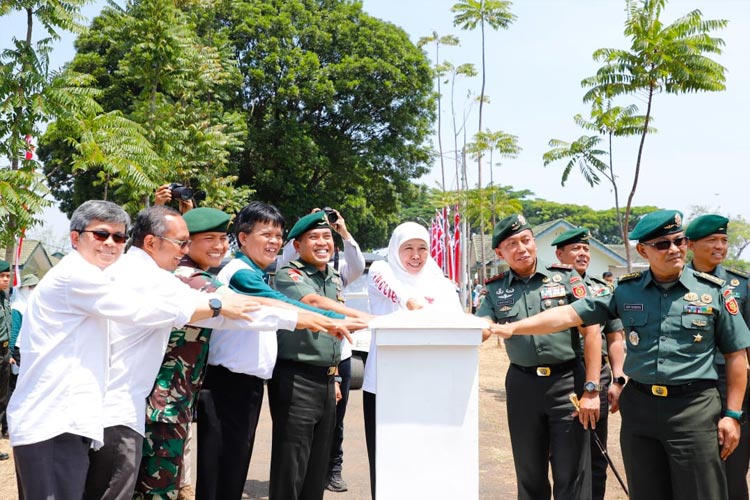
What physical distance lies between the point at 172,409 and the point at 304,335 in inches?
31.6

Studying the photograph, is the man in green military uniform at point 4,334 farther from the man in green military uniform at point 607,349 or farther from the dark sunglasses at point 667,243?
the dark sunglasses at point 667,243

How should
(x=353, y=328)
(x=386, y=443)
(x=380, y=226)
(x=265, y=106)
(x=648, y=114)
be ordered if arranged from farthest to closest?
(x=380, y=226)
(x=265, y=106)
(x=648, y=114)
(x=353, y=328)
(x=386, y=443)

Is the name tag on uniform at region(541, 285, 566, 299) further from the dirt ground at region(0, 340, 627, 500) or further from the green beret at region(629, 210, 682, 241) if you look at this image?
Answer: the dirt ground at region(0, 340, 627, 500)

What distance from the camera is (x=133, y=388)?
271 centimetres

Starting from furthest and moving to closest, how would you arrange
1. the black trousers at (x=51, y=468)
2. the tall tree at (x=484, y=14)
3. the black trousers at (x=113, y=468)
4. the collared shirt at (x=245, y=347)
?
the tall tree at (x=484, y=14) < the collared shirt at (x=245, y=347) < the black trousers at (x=113, y=468) < the black trousers at (x=51, y=468)

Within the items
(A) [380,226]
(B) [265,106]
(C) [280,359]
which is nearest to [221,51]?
(B) [265,106]

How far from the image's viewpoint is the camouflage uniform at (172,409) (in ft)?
9.57

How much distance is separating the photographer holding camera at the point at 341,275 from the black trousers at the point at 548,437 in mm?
1102

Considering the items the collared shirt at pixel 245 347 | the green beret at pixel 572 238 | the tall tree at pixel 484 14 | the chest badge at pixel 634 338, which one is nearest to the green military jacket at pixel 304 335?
the collared shirt at pixel 245 347

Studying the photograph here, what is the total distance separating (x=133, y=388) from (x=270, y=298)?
2.42 ft

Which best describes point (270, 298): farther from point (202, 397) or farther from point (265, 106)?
point (265, 106)

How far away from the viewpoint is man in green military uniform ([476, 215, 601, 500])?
11.6ft

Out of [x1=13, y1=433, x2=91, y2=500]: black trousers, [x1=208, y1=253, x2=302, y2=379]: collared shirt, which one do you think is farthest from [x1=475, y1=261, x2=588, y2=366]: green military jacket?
[x1=13, y1=433, x2=91, y2=500]: black trousers

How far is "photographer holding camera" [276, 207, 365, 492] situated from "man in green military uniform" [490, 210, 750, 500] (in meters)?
1.45
